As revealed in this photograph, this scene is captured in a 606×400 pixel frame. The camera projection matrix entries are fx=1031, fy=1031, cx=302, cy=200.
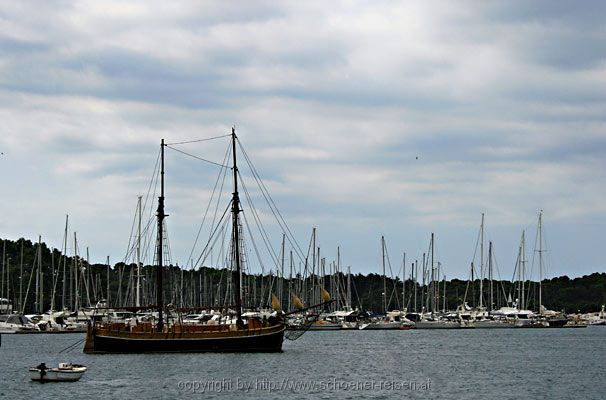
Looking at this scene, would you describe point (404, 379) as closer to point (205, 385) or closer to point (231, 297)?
point (205, 385)

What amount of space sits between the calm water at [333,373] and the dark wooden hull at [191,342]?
98 cm

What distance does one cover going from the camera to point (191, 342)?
298ft

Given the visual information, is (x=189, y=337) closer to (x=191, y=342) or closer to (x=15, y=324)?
(x=191, y=342)

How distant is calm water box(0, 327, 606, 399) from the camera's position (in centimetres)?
6838

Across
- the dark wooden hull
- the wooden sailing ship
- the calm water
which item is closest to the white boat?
the calm water

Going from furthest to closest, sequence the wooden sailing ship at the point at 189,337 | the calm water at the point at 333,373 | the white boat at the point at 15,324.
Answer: the white boat at the point at 15,324 → the wooden sailing ship at the point at 189,337 → the calm water at the point at 333,373

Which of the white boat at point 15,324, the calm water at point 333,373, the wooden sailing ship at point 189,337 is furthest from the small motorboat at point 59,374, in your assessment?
the white boat at point 15,324

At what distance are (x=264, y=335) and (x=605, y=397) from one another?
32.9 meters

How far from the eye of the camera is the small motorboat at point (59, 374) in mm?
70875

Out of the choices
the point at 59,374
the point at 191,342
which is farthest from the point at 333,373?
the point at 59,374

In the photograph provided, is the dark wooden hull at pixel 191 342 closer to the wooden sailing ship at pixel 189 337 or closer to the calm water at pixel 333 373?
the wooden sailing ship at pixel 189 337

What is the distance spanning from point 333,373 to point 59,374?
73.0ft

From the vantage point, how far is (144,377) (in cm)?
7719

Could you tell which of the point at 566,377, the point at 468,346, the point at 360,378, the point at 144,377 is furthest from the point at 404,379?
the point at 468,346
